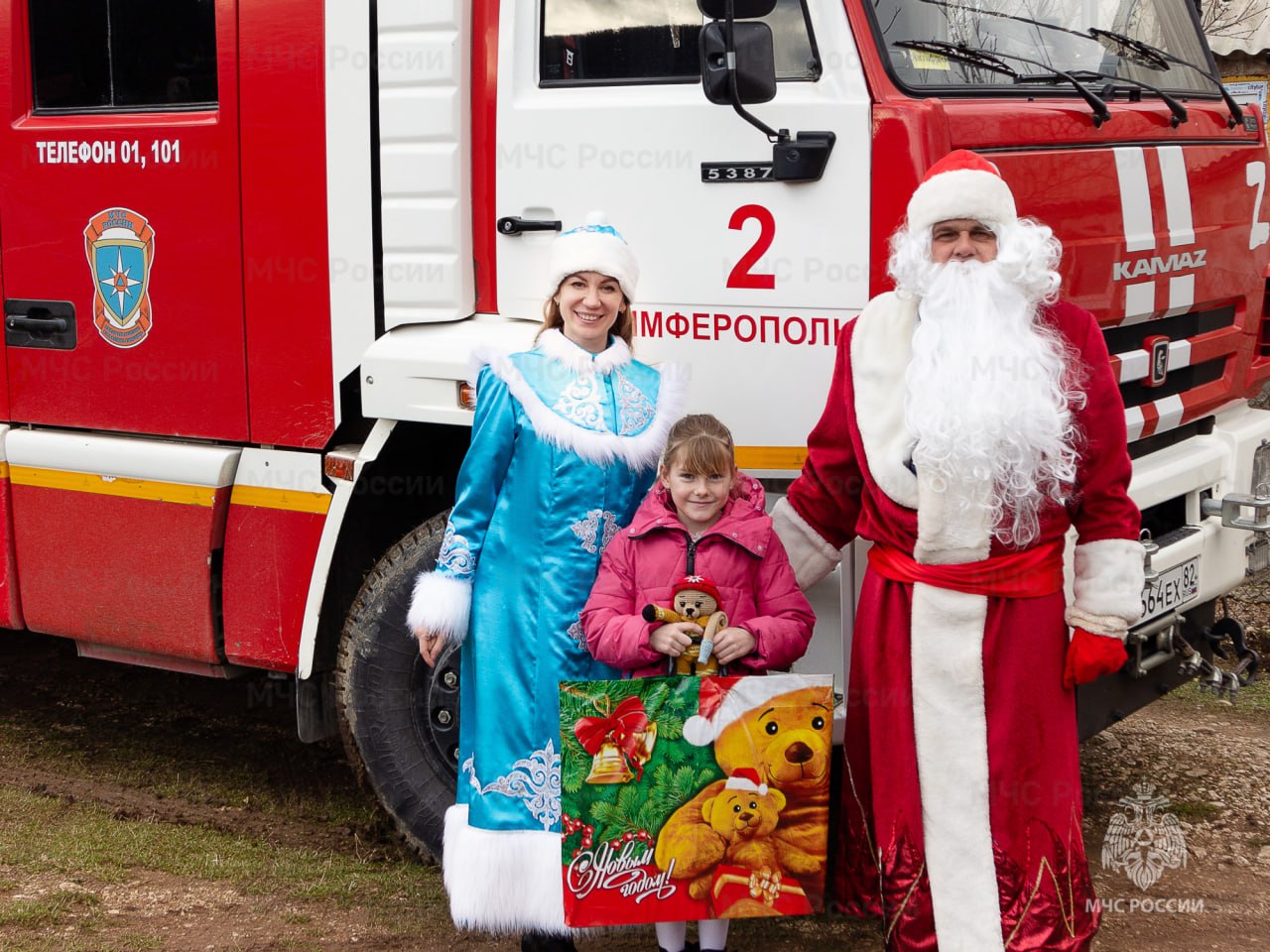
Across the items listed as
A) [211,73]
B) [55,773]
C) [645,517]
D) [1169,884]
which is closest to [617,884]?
[645,517]

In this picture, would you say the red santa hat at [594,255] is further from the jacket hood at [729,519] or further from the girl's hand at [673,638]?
the girl's hand at [673,638]

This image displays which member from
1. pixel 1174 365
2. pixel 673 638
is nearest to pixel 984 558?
pixel 673 638

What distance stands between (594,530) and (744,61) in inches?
41.7

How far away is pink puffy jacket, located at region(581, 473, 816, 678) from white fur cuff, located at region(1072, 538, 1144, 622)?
55cm

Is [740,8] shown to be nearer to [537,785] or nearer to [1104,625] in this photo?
[1104,625]

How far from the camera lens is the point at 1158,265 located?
3.80 meters

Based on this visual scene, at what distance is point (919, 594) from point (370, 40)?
198 centimetres

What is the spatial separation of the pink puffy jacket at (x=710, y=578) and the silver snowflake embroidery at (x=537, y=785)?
14.2 inches

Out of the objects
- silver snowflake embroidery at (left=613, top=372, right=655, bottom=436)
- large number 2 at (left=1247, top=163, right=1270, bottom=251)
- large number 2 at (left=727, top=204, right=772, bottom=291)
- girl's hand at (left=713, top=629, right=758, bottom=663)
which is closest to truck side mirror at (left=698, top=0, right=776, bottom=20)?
large number 2 at (left=727, top=204, right=772, bottom=291)

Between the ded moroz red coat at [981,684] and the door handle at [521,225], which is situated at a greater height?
the door handle at [521,225]

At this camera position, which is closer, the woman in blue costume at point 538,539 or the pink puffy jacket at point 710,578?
the pink puffy jacket at point 710,578

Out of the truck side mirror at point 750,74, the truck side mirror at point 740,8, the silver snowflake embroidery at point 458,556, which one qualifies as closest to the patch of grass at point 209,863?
the silver snowflake embroidery at point 458,556

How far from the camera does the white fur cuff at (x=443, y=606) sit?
3.32m

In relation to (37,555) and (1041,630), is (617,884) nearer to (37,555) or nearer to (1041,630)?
(1041,630)
